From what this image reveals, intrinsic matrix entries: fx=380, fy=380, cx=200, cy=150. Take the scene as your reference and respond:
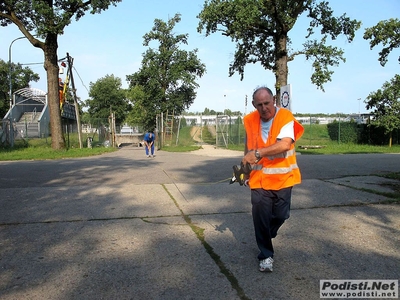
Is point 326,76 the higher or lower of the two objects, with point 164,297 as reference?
higher

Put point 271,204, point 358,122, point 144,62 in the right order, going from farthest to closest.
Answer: point 144,62 < point 358,122 < point 271,204

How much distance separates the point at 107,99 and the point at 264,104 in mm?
63043

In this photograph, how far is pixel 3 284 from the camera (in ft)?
11.0

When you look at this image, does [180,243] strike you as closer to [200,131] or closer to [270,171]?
[270,171]

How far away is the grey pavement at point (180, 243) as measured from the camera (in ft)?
10.9

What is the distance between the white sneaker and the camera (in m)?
3.60

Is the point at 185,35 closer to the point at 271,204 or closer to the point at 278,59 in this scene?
the point at 278,59

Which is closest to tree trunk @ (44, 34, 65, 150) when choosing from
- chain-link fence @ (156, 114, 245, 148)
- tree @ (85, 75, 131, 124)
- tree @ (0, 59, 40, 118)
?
chain-link fence @ (156, 114, 245, 148)

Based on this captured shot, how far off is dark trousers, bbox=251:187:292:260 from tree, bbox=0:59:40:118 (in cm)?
5678

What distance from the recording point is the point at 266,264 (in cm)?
361

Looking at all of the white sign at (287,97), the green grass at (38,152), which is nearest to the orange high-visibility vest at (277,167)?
the white sign at (287,97)

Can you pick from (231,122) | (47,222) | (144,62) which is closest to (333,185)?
(47,222)

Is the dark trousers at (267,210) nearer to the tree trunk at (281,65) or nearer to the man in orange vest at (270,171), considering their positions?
the man in orange vest at (270,171)

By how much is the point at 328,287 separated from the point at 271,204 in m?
0.87
